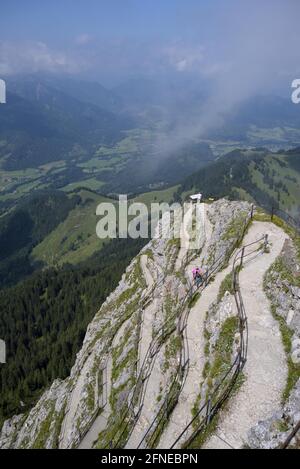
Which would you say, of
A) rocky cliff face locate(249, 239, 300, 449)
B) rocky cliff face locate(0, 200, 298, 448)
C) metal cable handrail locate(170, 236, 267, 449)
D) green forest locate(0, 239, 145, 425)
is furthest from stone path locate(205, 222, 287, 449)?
green forest locate(0, 239, 145, 425)

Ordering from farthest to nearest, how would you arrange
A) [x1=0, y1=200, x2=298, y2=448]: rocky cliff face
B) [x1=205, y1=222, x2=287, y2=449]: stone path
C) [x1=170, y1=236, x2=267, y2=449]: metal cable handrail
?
[x1=0, y1=200, x2=298, y2=448]: rocky cliff face
[x1=170, y1=236, x2=267, y2=449]: metal cable handrail
[x1=205, y1=222, x2=287, y2=449]: stone path

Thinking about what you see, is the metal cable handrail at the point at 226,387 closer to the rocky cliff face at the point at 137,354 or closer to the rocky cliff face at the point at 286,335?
the rocky cliff face at the point at 137,354

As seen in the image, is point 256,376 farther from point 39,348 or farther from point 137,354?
point 39,348

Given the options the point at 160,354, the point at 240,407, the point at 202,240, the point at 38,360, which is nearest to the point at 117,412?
the point at 160,354

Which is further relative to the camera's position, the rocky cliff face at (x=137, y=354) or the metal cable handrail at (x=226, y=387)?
the rocky cliff face at (x=137, y=354)

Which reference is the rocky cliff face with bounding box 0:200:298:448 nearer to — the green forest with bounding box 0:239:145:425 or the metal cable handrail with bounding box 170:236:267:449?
the metal cable handrail with bounding box 170:236:267:449

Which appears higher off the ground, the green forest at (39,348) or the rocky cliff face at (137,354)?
the rocky cliff face at (137,354)

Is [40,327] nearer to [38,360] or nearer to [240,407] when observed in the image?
[38,360]

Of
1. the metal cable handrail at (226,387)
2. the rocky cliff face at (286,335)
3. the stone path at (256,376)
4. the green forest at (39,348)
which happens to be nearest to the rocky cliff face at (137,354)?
the rocky cliff face at (286,335)

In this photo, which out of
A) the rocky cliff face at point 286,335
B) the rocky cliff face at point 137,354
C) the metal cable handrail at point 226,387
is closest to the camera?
the rocky cliff face at point 286,335
